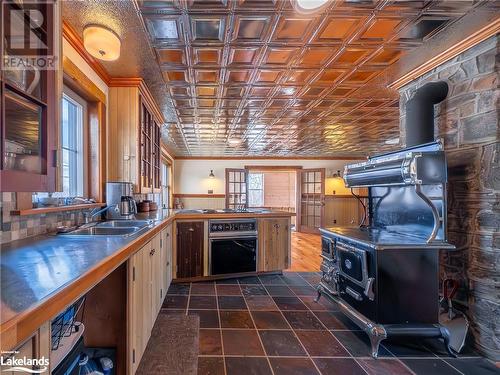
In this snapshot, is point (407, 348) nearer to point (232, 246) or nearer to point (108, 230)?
point (232, 246)

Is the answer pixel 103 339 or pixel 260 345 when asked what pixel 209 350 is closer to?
pixel 260 345

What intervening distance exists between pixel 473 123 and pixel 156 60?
2.62 m

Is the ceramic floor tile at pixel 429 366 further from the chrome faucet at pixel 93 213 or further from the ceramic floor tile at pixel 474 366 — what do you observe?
the chrome faucet at pixel 93 213

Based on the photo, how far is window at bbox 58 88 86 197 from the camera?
7.26ft

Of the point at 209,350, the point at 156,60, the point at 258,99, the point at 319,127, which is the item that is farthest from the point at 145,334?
the point at 319,127

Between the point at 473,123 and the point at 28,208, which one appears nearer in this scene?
the point at 28,208

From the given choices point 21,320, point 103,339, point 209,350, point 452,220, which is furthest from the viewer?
point 452,220

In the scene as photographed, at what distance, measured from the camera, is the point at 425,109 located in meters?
2.31

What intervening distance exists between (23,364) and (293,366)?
1.67 metres

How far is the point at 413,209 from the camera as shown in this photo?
2.27 meters

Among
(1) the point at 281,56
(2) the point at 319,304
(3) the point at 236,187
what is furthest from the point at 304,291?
(3) the point at 236,187

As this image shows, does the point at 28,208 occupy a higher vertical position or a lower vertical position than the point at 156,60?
lower

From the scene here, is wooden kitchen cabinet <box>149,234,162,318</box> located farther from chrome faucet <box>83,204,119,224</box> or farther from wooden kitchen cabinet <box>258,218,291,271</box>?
wooden kitchen cabinet <box>258,218,291,271</box>

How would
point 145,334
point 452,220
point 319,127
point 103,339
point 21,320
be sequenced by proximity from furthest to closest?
point 319,127 → point 452,220 → point 145,334 → point 103,339 → point 21,320
